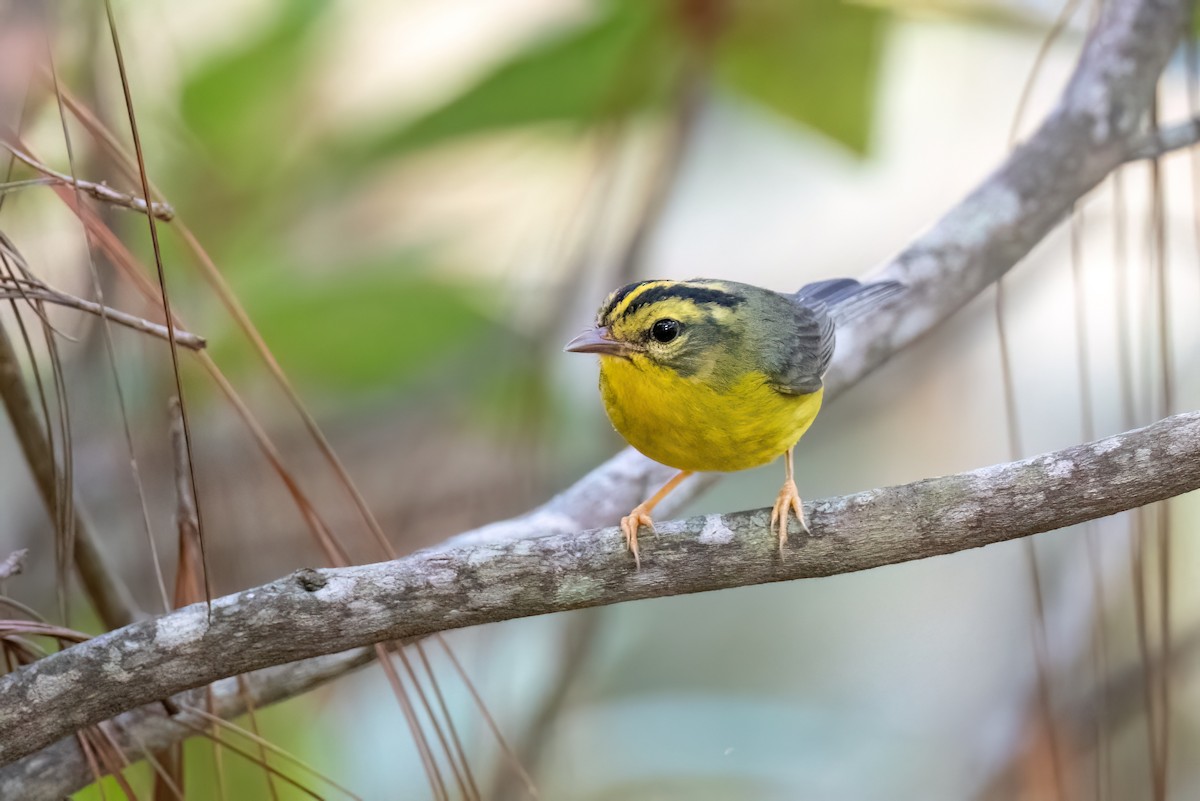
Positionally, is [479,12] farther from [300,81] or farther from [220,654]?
[220,654]

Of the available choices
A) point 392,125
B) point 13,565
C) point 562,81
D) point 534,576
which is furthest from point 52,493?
point 562,81

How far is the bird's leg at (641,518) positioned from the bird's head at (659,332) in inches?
10.1

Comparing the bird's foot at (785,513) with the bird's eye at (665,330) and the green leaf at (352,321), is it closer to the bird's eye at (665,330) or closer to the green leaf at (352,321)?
the bird's eye at (665,330)

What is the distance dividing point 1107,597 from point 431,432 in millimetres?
2475

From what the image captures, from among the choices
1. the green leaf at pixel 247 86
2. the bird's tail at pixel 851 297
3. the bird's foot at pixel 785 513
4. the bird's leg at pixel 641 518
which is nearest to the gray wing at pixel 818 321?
the bird's tail at pixel 851 297

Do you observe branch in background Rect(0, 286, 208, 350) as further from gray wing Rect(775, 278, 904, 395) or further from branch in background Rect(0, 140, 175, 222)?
gray wing Rect(775, 278, 904, 395)

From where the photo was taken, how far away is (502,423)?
3.60 m

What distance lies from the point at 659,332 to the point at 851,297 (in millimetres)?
546

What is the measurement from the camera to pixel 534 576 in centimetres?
151

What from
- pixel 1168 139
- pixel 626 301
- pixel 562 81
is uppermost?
pixel 562 81

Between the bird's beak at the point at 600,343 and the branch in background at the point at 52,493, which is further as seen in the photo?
the bird's beak at the point at 600,343

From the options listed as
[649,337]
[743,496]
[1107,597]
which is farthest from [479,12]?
[1107,597]

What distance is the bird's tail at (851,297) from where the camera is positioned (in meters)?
2.51

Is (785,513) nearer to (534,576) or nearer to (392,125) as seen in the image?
(534,576)
